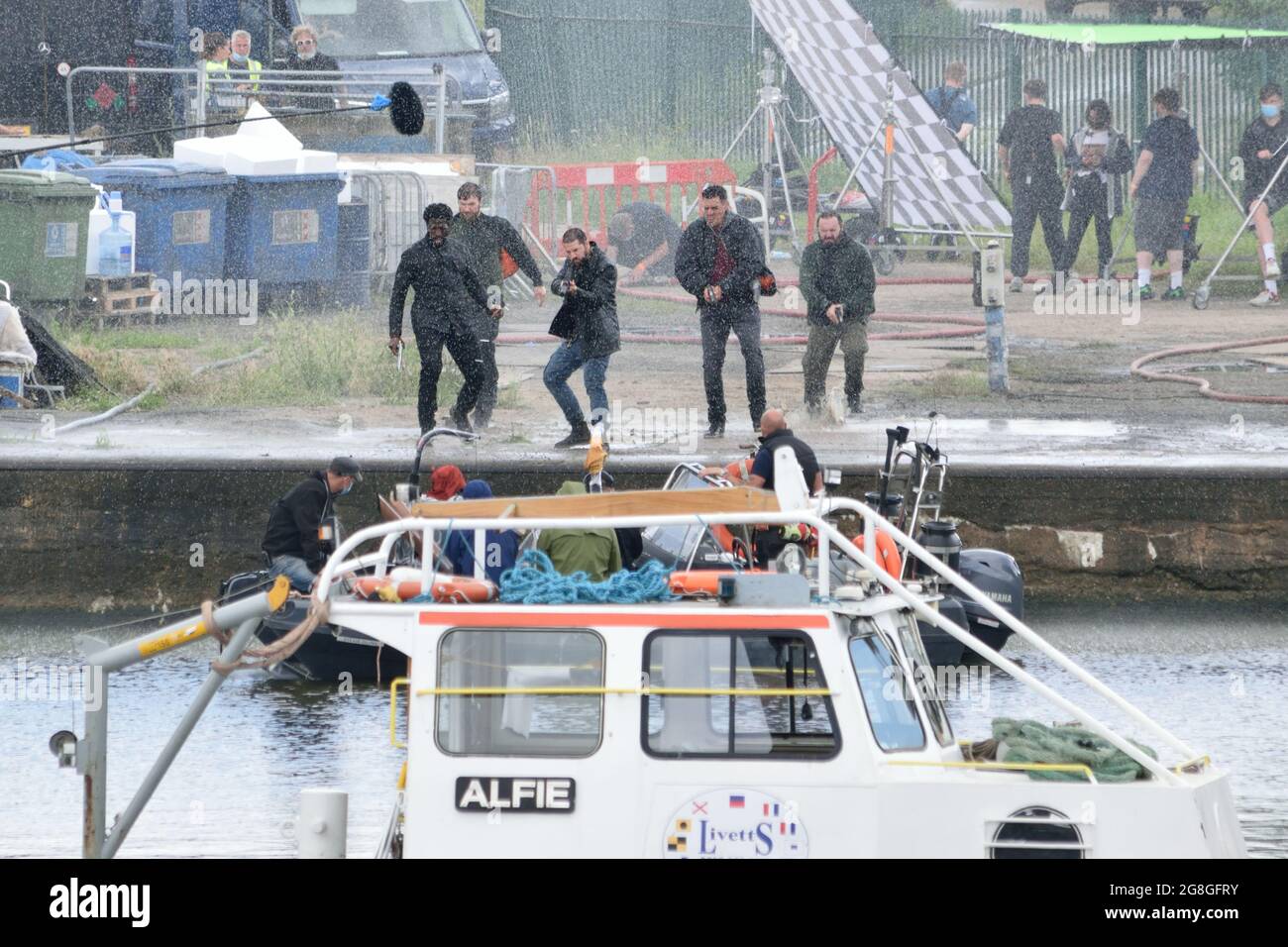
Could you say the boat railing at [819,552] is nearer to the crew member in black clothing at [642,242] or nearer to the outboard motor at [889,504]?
the outboard motor at [889,504]

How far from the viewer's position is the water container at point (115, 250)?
21.0 m

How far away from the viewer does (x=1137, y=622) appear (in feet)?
48.3

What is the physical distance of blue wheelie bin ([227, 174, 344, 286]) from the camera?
22406 mm

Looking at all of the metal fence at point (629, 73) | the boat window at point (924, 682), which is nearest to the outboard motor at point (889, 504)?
the boat window at point (924, 682)

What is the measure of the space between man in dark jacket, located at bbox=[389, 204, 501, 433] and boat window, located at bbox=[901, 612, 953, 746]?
26.9 ft

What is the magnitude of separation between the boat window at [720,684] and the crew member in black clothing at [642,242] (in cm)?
1800

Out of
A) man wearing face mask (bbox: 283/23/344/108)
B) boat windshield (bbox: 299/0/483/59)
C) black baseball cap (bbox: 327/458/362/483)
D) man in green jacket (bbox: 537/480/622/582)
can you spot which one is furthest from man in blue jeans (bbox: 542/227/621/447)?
boat windshield (bbox: 299/0/483/59)

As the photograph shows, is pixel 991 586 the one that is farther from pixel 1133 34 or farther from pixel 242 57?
pixel 1133 34

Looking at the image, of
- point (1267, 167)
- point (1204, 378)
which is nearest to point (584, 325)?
point (1204, 378)

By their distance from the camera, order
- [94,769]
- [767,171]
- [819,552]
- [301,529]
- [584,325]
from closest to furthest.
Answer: [819,552] → [94,769] → [301,529] → [584,325] → [767,171]

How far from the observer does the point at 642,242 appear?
25.2m

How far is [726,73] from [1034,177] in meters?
9.05

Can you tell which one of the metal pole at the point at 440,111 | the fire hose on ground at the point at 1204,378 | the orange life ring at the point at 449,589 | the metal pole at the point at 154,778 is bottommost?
the metal pole at the point at 154,778

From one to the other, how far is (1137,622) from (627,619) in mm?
8394
